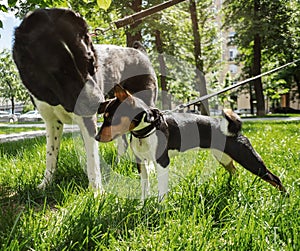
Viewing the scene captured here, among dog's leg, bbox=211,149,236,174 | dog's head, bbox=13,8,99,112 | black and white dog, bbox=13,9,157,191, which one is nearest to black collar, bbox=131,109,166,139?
black and white dog, bbox=13,9,157,191

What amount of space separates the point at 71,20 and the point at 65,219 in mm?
1204

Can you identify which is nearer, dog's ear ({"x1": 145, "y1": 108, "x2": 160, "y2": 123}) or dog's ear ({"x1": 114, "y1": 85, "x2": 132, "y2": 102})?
dog's ear ({"x1": 114, "y1": 85, "x2": 132, "y2": 102})

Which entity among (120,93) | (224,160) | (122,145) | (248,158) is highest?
(120,93)

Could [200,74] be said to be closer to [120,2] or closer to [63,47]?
[120,2]

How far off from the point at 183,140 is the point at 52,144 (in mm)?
1270

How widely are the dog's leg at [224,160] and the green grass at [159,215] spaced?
0.21 ft

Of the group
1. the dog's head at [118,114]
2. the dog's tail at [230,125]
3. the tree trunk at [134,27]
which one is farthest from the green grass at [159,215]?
the tree trunk at [134,27]

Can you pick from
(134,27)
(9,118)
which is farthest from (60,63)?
(9,118)

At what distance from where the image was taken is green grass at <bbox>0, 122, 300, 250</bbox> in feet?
6.13

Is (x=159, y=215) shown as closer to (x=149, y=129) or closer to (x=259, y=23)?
(x=149, y=129)

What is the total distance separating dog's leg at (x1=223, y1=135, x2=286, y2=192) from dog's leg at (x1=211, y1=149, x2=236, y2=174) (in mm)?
188

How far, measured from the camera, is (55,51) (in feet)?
6.38

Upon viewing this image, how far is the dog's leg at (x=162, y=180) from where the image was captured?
2.42m

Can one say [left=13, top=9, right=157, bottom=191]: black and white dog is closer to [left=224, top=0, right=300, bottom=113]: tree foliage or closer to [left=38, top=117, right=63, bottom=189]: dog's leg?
[left=38, top=117, right=63, bottom=189]: dog's leg
